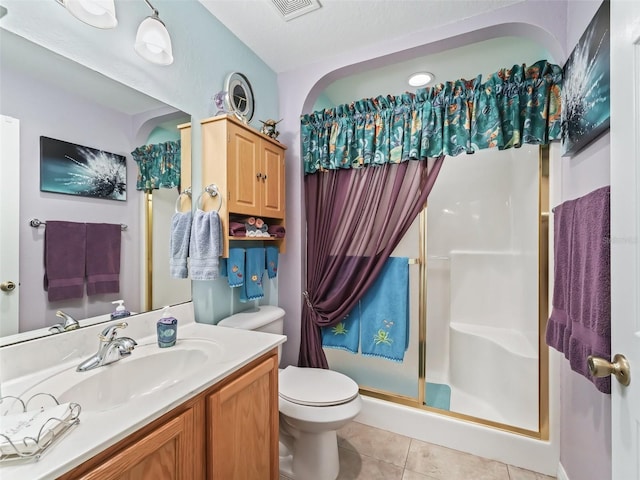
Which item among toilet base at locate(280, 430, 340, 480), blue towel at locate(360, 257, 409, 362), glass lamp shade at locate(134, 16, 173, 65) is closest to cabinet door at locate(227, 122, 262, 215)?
glass lamp shade at locate(134, 16, 173, 65)

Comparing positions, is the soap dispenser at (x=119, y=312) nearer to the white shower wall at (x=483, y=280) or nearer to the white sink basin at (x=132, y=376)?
the white sink basin at (x=132, y=376)

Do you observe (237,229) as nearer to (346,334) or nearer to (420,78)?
(346,334)

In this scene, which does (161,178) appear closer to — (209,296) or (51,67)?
(51,67)

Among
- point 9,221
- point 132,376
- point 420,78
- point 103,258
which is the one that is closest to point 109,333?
point 132,376

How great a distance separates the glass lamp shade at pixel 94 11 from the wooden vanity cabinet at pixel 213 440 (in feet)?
4.32

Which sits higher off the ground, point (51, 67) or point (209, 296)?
point (51, 67)

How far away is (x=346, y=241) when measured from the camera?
1925 millimetres

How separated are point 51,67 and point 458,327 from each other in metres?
2.87

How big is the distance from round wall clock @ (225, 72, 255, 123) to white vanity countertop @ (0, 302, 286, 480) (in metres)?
1.13

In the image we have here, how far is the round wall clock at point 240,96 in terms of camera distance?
161 centimetres

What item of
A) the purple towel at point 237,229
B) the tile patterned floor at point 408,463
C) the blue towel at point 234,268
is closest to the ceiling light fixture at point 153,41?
the purple towel at point 237,229

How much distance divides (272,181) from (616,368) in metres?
1.66

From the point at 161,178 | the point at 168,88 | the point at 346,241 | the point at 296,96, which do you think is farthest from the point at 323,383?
the point at 296,96

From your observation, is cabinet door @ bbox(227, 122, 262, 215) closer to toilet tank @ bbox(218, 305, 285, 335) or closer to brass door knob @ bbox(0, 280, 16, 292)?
toilet tank @ bbox(218, 305, 285, 335)
